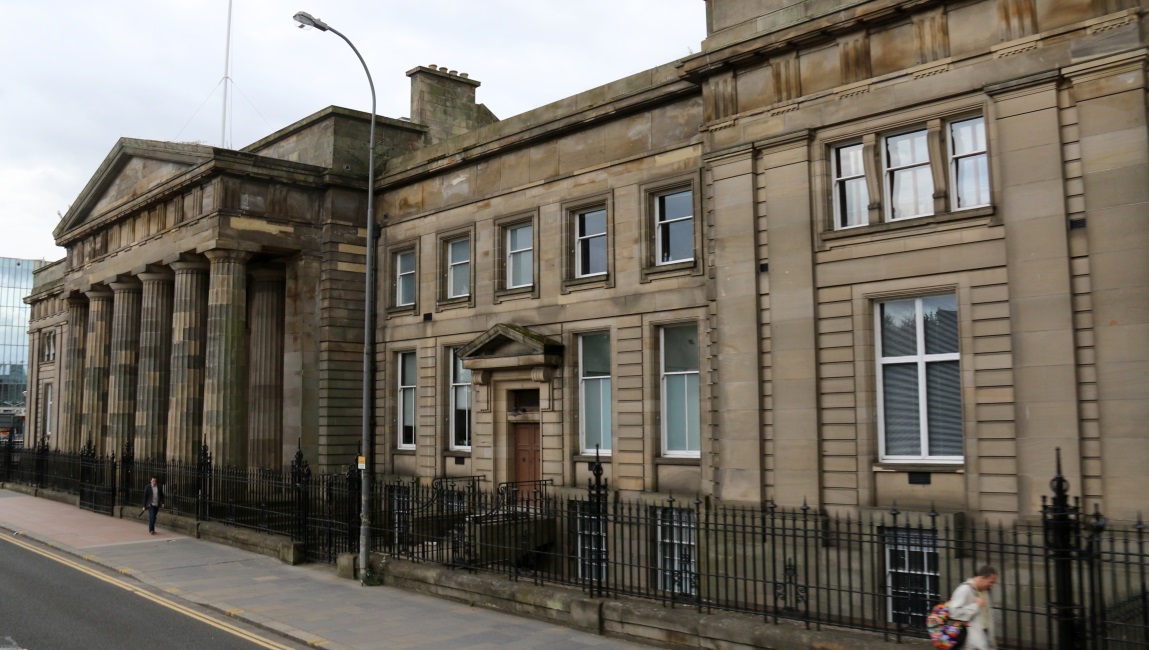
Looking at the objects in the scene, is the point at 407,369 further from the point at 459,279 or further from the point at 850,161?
the point at 850,161

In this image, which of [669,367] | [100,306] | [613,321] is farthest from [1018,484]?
[100,306]

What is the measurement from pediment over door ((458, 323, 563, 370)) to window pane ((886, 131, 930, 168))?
9.24m

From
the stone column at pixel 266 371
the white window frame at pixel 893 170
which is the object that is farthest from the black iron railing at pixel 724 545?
the white window frame at pixel 893 170

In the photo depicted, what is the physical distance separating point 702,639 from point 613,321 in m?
10.1

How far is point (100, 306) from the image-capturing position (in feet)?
116

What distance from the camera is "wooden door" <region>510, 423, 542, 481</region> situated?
22656 mm

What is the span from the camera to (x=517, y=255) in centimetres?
2386

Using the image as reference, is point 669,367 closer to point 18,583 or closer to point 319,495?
point 319,495

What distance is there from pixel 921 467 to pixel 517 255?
41.4ft

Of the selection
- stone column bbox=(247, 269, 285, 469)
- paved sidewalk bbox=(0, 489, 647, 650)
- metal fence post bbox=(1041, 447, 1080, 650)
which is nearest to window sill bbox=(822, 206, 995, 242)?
metal fence post bbox=(1041, 447, 1080, 650)

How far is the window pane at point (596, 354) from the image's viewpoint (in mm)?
21239

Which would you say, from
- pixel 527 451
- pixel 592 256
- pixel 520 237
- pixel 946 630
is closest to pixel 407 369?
pixel 527 451

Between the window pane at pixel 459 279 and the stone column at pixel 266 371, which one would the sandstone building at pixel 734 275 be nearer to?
the stone column at pixel 266 371

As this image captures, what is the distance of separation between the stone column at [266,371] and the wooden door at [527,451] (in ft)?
30.7
